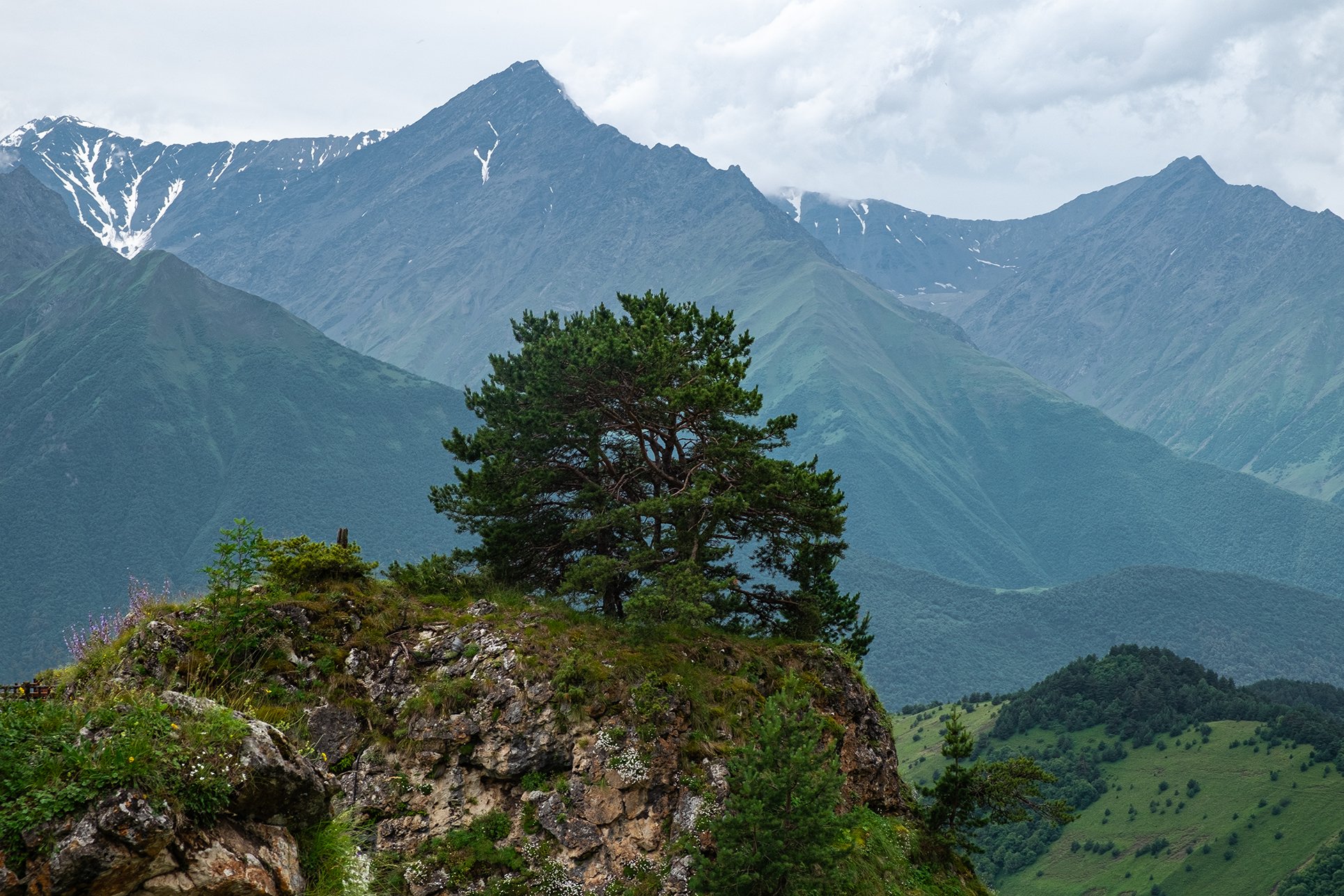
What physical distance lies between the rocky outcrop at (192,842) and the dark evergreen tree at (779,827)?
12017 mm

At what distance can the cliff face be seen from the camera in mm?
22312

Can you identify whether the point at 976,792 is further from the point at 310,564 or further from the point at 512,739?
the point at 310,564

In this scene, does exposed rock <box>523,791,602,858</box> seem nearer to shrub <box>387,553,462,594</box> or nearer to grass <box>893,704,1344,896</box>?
shrub <box>387,553,462,594</box>

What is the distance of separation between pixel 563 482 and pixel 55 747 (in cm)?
2331

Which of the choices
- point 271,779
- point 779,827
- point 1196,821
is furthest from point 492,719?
point 1196,821

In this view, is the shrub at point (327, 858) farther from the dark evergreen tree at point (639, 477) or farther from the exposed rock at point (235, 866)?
the dark evergreen tree at point (639, 477)

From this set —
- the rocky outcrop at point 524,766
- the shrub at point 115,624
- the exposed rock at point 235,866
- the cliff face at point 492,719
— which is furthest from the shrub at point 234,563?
the exposed rock at point 235,866

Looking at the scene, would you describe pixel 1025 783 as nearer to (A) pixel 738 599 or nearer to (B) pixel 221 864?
(A) pixel 738 599

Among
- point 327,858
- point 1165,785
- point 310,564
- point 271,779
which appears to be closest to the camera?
point 271,779

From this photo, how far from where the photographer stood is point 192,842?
34.2 feet

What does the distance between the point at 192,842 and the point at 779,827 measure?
14.2 meters

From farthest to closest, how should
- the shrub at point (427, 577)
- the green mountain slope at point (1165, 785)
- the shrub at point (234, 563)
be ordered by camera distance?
the green mountain slope at point (1165, 785)
the shrub at point (427, 577)
the shrub at point (234, 563)

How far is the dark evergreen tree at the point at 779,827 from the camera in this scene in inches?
861

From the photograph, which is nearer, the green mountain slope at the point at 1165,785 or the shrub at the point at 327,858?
the shrub at the point at 327,858
